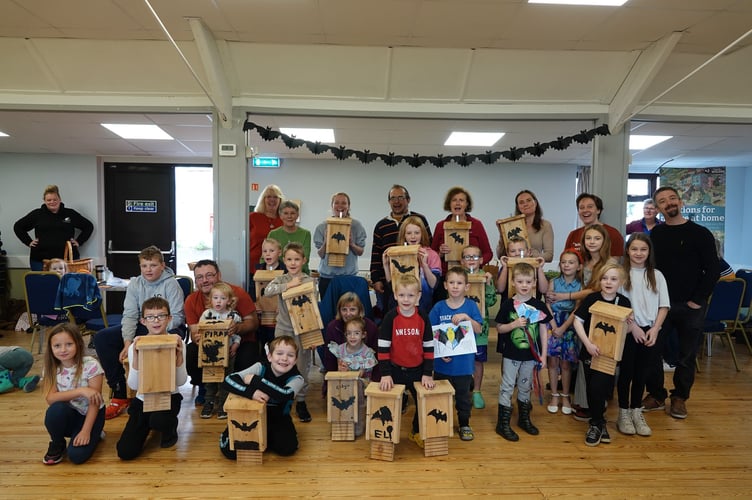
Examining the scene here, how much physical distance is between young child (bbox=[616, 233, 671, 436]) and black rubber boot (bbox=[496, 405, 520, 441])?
2.47 feet

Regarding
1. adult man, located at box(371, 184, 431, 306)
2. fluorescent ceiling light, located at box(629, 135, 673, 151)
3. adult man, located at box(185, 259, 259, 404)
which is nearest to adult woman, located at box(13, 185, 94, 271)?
adult man, located at box(185, 259, 259, 404)

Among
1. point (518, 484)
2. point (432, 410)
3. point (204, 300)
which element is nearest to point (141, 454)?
point (204, 300)

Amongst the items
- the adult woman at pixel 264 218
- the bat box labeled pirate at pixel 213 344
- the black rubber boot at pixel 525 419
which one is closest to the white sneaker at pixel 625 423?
the black rubber boot at pixel 525 419

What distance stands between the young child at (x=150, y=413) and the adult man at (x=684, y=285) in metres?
3.22

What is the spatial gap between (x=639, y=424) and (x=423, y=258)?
5.94ft

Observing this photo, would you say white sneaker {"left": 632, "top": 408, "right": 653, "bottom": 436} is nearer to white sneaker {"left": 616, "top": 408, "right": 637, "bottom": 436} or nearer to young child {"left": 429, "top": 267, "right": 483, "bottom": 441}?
white sneaker {"left": 616, "top": 408, "right": 637, "bottom": 436}

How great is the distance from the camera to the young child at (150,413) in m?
2.67

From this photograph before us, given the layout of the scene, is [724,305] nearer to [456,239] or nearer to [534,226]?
[534,226]

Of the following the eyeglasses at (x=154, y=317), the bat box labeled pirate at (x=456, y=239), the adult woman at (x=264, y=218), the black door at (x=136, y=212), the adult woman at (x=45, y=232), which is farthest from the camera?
the black door at (x=136, y=212)

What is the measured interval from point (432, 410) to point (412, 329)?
487 mm

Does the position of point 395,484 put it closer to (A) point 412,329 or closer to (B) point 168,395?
(A) point 412,329

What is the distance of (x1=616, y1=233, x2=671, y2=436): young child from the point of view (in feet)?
9.88

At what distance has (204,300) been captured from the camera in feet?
11.4

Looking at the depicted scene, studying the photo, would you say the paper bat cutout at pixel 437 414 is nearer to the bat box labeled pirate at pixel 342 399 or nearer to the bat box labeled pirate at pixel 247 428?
the bat box labeled pirate at pixel 342 399
